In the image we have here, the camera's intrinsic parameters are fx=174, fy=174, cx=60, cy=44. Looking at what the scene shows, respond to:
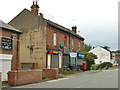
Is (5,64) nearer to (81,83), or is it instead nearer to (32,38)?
(81,83)

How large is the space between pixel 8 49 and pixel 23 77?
4.06 m

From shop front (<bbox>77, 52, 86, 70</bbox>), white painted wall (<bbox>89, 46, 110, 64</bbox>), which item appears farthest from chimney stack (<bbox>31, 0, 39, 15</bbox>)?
white painted wall (<bbox>89, 46, 110, 64</bbox>)

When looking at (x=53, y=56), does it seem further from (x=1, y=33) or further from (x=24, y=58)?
(x=1, y=33)

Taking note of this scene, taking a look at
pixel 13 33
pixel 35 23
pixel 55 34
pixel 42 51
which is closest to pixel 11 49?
pixel 13 33

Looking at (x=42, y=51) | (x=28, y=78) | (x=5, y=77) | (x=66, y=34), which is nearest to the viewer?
(x=28, y=78)

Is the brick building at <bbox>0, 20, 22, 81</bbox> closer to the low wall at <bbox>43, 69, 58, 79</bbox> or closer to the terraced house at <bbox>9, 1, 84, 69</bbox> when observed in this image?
the low wall at <bbox>43, 69, 58, 79</bbox>

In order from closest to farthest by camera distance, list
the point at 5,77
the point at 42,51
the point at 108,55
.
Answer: the point at 5,77, the point at 42,51, the point at 108,55

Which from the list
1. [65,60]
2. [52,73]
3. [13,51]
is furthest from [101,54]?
[13,51]

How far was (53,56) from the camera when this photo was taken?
25984 millimetres

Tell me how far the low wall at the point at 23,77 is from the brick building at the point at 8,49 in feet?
9.12

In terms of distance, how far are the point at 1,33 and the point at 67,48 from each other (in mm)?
14920

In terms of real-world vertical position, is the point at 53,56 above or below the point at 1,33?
below

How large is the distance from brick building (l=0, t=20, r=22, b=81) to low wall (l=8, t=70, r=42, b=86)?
9.12ft

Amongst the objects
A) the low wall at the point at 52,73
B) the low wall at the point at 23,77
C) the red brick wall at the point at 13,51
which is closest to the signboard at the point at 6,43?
the red brick wall at the point at 13,51
